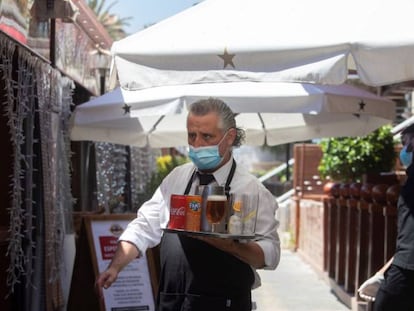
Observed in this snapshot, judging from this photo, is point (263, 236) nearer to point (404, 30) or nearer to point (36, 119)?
point (404, 30)

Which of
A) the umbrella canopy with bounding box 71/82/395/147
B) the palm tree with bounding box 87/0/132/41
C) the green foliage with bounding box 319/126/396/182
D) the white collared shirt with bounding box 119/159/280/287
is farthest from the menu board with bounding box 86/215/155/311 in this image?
the palm tree with bounding box 87/0/132/41

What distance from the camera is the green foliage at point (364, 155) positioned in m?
11.5

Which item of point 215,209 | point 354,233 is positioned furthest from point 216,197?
point 354,233

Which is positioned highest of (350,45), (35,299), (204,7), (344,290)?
(204,7)

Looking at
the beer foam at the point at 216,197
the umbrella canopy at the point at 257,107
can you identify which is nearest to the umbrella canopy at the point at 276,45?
the beer foam at the point at 216,197

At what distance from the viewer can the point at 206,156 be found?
347 cm

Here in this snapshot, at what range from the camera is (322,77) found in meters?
3.68

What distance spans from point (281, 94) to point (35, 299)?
8.83 ft

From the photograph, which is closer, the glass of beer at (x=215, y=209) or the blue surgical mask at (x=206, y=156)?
the glass of beer at (x=215, y=209)

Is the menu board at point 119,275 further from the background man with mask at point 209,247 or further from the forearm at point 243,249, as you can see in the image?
the forearm at point 243,249

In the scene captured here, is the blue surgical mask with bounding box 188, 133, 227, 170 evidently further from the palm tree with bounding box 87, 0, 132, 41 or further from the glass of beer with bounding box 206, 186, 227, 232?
the palm tree with bounding box 87, 0, 132, 41

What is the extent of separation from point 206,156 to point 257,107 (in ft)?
10.9

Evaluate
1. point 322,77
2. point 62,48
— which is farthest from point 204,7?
point 62,48

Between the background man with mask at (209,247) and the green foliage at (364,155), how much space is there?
316 inches
